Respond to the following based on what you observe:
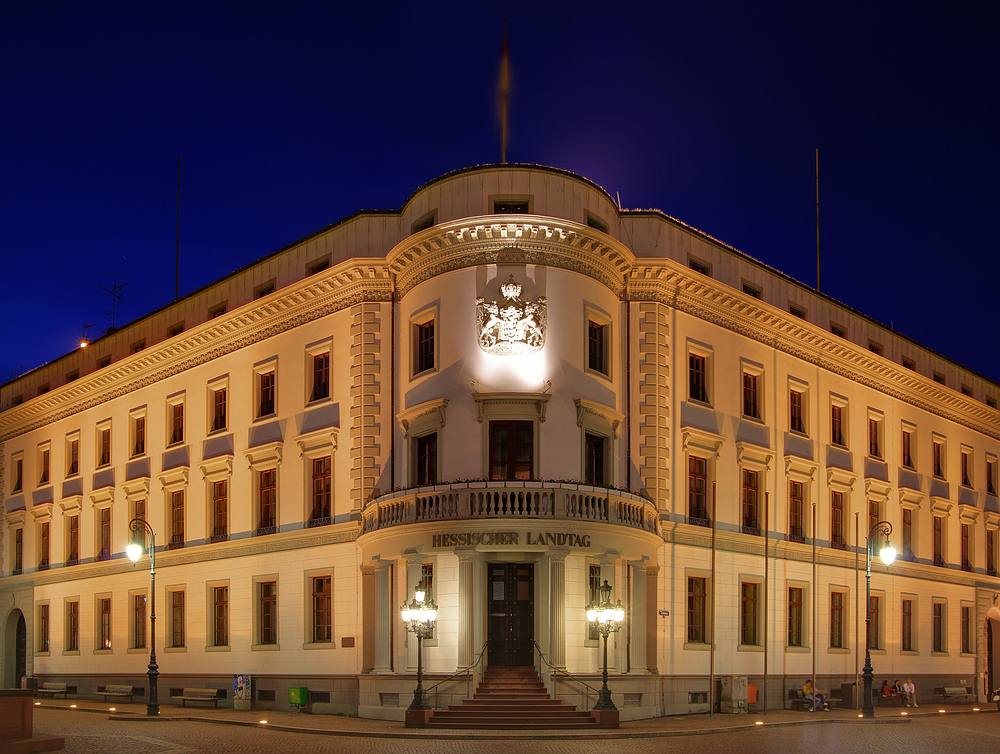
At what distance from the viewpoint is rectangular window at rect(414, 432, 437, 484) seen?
111 ft

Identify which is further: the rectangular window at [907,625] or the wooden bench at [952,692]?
the wooden bench at [952,692]

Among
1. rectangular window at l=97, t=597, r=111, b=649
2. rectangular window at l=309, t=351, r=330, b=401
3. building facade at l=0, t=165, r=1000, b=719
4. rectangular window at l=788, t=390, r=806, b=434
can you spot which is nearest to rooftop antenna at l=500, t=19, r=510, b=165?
building facade at l=0, t=165, r=1000, b=719

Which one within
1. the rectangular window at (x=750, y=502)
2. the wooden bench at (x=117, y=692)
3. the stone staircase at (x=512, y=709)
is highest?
the rectangular window at (x=750, y=502)

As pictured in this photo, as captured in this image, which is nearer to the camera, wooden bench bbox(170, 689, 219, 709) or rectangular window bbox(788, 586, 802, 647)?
wooden bench bbox(170, 689, 219, 709)

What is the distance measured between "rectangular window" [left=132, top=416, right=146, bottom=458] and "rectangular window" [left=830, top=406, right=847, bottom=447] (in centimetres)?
2722

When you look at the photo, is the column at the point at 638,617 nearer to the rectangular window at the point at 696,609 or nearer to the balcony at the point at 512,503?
the balcony at the point at 512,503

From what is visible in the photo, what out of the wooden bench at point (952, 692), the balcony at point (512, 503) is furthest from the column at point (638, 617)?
the wooden bench at point (952, 692)

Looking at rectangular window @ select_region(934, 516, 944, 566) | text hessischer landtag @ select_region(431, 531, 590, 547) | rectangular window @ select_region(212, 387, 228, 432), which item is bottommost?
rectangular window @ select_region(934, 516, 944, 566)

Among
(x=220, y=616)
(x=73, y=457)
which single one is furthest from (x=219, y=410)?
(x=73, y=457)

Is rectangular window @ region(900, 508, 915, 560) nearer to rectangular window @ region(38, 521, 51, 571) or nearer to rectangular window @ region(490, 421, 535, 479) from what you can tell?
rectangular window @ region(490, 421, 535, 479)

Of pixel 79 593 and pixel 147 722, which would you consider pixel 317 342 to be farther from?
pixel 79 593

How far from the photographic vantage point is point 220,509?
41.3 m

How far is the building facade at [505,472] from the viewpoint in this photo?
32031 mm

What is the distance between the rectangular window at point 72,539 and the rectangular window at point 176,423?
327 inches
